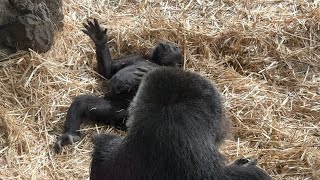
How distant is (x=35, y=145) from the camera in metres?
4.36

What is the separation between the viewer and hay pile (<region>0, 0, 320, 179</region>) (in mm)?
4258

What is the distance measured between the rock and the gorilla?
34 cm

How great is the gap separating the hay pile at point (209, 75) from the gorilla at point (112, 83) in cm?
11

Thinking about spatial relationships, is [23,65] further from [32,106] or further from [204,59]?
[204,59]

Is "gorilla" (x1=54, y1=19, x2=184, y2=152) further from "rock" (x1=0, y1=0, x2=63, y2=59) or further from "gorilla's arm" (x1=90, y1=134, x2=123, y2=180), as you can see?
"gorilla's arm" (x1=90, y1=134, x2=123, y2=180)

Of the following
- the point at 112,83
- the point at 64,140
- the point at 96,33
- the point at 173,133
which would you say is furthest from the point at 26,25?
the point at 173,133

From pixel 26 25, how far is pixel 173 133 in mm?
2702

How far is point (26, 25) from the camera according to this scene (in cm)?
497

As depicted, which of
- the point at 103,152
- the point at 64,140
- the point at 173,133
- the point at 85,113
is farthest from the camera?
the point at 85,113

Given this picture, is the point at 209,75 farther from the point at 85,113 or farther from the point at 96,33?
the point at 85,113

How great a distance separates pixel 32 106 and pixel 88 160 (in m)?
0.72

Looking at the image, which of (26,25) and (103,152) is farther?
(26,25)

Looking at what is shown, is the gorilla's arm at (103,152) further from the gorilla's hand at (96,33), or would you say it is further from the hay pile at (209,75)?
the gorilla's hand at (96,33)

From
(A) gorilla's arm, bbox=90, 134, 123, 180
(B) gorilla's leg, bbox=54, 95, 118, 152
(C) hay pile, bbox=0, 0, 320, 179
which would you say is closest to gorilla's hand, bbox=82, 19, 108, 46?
(C) hay pile, bbox=0, 0, 320, 179
